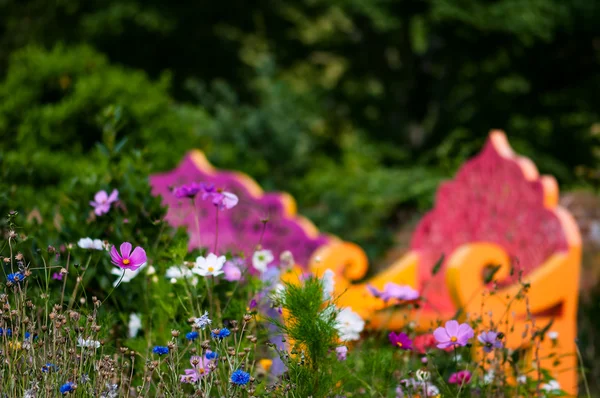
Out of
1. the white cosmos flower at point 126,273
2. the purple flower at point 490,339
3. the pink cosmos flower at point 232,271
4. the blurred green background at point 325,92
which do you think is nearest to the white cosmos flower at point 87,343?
the white cosmos flower at point 126,273

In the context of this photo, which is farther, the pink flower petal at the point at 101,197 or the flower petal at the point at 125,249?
the pink flower petal at the point at 101,197

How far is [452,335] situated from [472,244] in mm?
1910

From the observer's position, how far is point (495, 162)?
4.68 metres

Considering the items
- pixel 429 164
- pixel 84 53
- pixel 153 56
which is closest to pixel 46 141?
pixel 84 53

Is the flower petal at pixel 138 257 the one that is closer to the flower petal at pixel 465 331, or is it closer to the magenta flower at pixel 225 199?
the magenta flower at pixel 225 199

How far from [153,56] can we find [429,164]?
19.8 feet

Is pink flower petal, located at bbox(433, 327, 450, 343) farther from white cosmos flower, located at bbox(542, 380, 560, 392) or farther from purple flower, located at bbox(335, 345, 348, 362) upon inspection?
white cosmos flower, located at bbox(542, 380, 560, 392)

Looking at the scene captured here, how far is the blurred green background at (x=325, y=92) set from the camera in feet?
20.9

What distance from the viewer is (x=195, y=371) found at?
1860 mm

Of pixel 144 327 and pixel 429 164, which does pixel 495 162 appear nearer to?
pixel 144 327

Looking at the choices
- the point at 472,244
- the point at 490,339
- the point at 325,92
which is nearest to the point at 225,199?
the point at 490,339

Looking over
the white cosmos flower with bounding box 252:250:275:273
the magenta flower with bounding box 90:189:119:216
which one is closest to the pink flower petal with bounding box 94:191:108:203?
the magenta flower with bounding box 90:189:119:216

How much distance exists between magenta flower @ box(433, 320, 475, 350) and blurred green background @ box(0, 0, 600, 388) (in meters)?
1.90

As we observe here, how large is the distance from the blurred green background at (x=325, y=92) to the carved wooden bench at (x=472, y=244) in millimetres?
465
